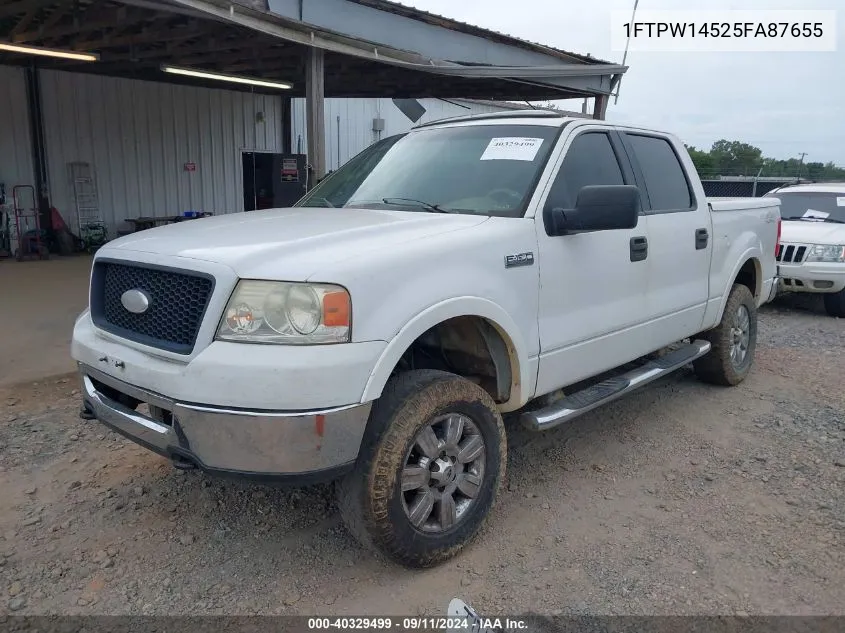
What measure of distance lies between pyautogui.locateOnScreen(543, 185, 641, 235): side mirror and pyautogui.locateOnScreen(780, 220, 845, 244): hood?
6.99m

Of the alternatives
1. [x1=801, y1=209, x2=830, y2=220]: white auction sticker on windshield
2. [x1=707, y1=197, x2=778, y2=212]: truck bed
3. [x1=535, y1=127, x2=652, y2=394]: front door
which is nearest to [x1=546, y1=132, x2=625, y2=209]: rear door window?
[x1=535, y1=127, x2=652, y2=394]: front door

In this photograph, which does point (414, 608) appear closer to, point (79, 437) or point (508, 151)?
point (508, 151)

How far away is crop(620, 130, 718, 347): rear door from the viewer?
4.28m

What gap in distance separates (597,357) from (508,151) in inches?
50.8

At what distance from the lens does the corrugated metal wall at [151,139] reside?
12.7m

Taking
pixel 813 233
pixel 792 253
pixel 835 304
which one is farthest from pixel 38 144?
pixel 835 304

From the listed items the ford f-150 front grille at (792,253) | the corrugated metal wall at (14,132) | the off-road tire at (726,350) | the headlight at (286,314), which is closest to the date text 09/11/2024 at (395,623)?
the headlight at (286,314)

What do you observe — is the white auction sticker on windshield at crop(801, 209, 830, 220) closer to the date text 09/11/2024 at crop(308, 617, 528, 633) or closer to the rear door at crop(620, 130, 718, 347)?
the rear door at crop(620, 130, 718, 347)

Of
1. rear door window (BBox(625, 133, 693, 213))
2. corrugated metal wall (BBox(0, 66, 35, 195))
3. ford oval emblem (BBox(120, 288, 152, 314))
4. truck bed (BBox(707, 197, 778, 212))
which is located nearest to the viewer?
ford oval emblem (BBox(120, 288, 152, 314))

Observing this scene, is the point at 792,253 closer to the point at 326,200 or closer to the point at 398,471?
the point at 326,200

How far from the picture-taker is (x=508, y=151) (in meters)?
3.66

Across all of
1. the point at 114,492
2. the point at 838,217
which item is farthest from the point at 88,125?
the point at 838,217

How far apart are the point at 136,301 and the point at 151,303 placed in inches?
2.6

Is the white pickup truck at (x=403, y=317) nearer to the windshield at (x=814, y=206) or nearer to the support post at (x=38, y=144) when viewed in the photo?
the windshield at (x=814, y=206)
